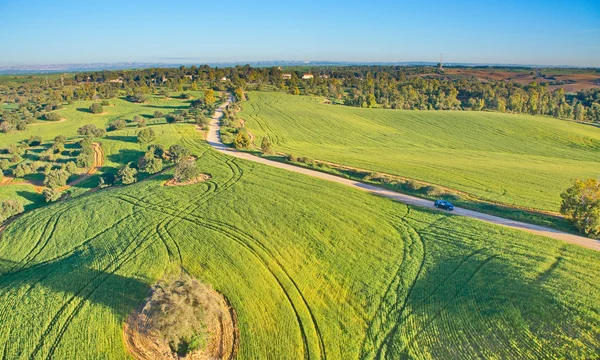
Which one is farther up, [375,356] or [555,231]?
[555,231]

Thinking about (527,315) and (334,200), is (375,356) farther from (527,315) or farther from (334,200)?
(334,200)

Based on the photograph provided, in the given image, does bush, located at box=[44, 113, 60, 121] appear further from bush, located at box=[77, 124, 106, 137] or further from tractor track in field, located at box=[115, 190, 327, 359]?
tractor track in field, located at box=[115, 190, 327, 359]

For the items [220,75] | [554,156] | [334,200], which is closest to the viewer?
[334,200]

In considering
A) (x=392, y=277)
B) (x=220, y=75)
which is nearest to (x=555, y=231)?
(x=392, y=277)

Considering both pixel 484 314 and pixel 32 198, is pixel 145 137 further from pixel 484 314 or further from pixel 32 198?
pixel 484 314

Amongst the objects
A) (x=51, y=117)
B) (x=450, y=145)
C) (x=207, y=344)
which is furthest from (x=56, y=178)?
(x=450, y=145)

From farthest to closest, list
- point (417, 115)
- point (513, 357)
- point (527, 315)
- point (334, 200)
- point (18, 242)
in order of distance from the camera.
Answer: point (417, 115) < point (334, 200) < point (18, 242) < point (527, 315) < point (513, 357)
